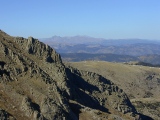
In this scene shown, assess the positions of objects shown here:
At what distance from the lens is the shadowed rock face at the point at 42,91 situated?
79500 millimetres

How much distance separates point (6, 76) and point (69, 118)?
20.1 metres

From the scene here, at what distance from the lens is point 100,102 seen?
117 metres

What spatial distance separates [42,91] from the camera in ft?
287

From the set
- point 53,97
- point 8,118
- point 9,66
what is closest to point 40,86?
point 53,97

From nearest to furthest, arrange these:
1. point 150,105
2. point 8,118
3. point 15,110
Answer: point 8,118
point 15,110
point 150,105

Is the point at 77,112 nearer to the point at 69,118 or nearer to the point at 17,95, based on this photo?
the point at 69,118

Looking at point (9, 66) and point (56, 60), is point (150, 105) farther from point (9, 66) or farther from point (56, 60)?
point (9, 66)

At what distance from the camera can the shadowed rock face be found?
79.5 m

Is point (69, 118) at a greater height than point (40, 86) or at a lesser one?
lesser

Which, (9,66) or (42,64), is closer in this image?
(9,66)

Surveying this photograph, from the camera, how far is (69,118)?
272 ft

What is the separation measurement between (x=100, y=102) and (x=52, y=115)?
3945 centimetres

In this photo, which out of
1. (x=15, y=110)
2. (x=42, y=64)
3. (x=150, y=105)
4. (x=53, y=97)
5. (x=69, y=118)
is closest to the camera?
(x=15, y=110)

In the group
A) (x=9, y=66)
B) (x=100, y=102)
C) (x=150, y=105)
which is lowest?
(x=150, y=105)
